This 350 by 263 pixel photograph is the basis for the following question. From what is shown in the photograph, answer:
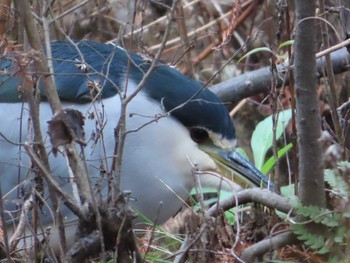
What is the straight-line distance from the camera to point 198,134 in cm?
307

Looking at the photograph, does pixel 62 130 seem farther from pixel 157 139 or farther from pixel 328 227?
pixel 157 139

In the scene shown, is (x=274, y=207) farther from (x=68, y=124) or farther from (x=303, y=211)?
(x=68, y=124)

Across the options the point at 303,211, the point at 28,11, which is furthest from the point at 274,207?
the point at 28,11

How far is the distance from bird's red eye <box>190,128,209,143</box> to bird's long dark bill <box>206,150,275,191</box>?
0.18ft

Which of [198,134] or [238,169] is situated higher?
[198,134]

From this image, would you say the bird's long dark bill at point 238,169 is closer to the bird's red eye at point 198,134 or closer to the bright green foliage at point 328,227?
the bird's red eye at point 198,134

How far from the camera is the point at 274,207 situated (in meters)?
2.55

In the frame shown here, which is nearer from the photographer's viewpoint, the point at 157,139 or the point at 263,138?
the point at 157,139

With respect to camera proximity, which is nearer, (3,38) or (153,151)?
(3,38)

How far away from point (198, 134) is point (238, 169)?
19 centimetres

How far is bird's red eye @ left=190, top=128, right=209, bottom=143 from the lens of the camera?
306 cm

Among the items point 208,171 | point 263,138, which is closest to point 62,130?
point 208,171

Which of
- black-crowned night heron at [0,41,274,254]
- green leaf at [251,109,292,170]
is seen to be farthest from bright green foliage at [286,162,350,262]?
green leaf at [251,109,292,170]

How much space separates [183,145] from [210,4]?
8.30ft
